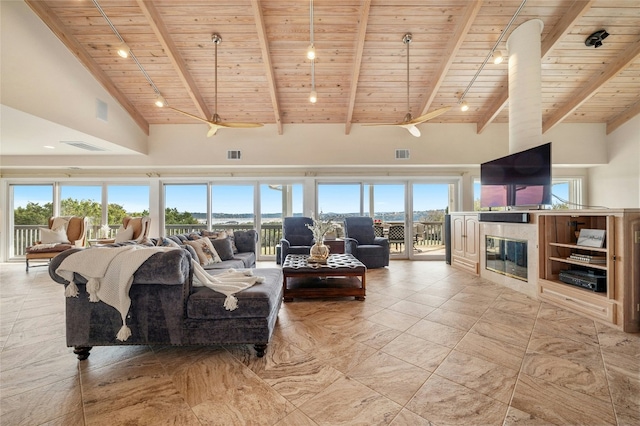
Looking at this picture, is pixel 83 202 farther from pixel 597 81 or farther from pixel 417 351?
pixel 597 81

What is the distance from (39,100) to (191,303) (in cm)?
361

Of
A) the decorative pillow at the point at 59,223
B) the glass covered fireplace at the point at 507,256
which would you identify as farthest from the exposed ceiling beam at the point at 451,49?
the decorative pillow at the point at 59,223

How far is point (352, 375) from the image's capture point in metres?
1.75

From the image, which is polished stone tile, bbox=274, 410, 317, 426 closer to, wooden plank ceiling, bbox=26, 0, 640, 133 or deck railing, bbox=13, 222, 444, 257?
wooden plank ceiling, bbox=26, 0, 640, 133

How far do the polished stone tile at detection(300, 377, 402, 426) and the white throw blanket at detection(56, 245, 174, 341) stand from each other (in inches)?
56.7

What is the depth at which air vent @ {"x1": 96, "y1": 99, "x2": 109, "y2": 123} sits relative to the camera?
4262 millimetres

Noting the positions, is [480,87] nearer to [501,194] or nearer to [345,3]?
[501,194]

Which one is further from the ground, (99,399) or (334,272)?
(334,272)

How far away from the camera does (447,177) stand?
6262mm

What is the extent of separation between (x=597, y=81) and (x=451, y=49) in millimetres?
2765

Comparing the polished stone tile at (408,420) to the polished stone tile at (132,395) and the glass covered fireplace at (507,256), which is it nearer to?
the polished stone tile at (132,395)

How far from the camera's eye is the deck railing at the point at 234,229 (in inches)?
243

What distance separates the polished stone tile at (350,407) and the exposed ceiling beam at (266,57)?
4.06 meters

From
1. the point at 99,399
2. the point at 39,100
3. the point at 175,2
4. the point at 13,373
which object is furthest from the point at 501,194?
the point at 39,100
